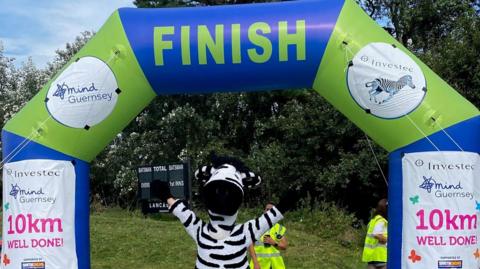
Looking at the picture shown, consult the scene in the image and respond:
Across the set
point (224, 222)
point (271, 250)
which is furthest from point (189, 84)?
point (271, 250)

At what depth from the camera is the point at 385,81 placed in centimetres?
626

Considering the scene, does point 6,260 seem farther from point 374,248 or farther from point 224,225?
point 374,248

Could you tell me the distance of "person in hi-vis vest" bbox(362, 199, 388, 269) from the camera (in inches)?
316

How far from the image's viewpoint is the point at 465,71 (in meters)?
15.6

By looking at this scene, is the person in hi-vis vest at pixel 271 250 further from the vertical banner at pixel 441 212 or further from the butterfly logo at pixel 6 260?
the butterfly logo at pixel 6 260

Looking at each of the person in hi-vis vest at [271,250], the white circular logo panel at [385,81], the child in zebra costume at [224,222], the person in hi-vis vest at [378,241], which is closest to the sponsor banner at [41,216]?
the child in zebra costume at [224,222]

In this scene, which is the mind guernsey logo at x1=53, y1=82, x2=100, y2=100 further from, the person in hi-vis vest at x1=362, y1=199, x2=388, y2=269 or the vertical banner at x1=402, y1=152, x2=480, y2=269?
the person in hi-vis vest at x1=362, y1=199, x2=388, y2=269

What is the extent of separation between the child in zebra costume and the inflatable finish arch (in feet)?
4.79

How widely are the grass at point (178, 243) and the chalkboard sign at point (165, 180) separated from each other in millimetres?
676

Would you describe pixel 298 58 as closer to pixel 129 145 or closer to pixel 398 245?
pixel 398 245

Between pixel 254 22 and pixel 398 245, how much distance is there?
8.45ft

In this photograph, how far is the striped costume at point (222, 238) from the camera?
5.18m

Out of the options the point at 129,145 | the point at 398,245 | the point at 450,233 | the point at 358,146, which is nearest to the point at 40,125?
the point at 398,245

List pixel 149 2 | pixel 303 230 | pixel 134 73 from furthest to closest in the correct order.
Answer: pixel 149 2 → pixel 303 230 → pixel 134 73
